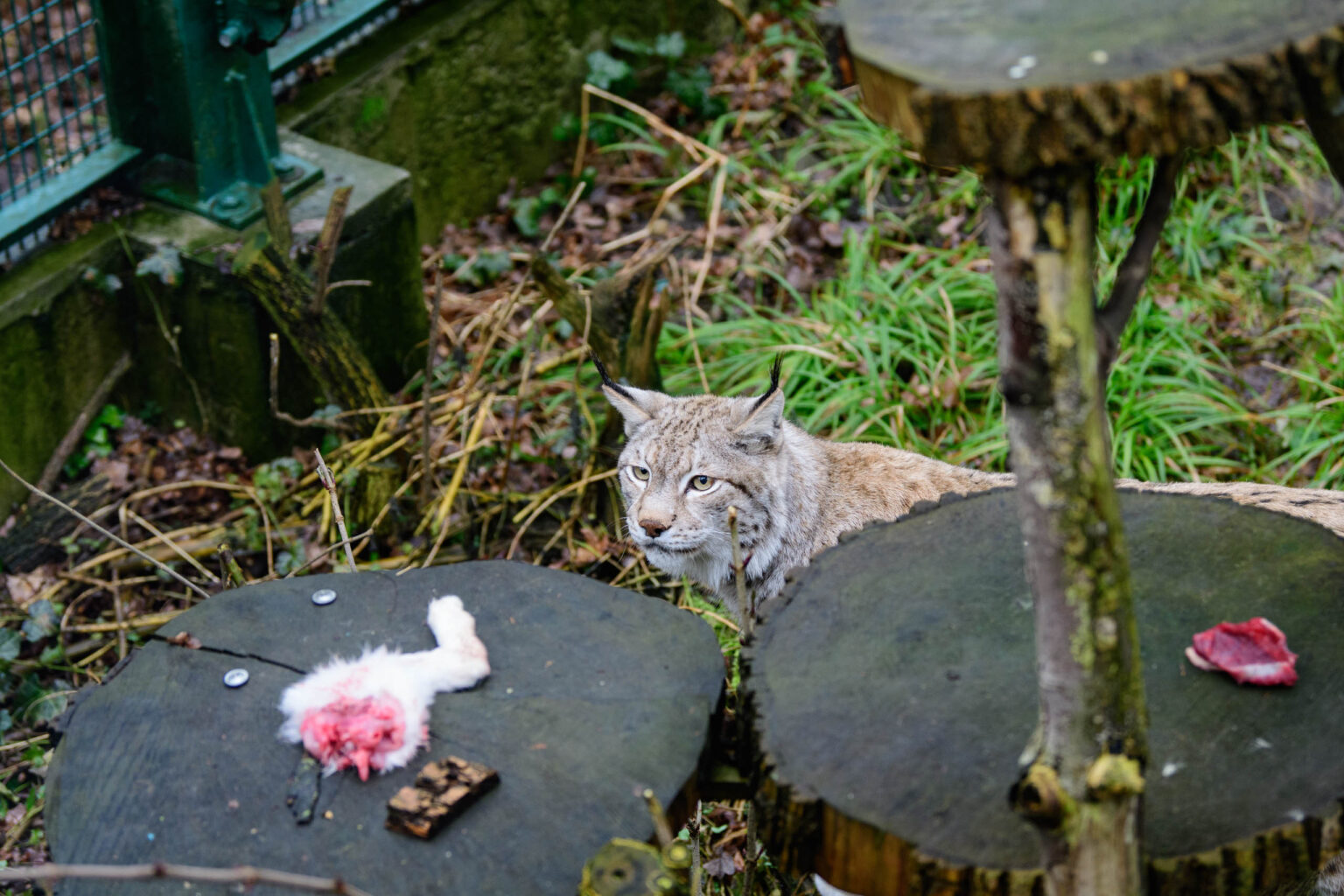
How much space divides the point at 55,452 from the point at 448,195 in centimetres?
252

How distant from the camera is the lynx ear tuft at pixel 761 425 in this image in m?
3.99

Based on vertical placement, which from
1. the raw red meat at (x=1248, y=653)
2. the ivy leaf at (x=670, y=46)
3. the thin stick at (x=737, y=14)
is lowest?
the raw red meat at (x=1248, y=653)

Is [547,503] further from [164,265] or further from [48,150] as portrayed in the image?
[48,150]

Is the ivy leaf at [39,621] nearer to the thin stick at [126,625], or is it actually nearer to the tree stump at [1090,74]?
the thin stick at [126,625]

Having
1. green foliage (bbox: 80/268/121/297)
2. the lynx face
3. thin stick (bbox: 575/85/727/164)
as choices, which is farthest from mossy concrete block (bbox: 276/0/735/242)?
the lynx face

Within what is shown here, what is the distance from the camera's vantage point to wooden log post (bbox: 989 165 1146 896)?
6.16 ft

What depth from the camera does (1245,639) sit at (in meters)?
2.65

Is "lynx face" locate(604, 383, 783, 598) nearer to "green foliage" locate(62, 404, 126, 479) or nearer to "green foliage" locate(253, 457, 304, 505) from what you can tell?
"green foliage" locate(253, 457, 304, 505)

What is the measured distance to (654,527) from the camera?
12.9 ft

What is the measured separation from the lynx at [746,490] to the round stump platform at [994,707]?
0.90 metres

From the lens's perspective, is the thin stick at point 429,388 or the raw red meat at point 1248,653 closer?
the raw red meat at point 1248,653

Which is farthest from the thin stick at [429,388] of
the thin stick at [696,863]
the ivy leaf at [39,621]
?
the thin stick at [696,863]

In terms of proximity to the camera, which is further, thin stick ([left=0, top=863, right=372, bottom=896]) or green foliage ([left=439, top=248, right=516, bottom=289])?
green foliage ([left=439, top=248, right=516, bottom=289])

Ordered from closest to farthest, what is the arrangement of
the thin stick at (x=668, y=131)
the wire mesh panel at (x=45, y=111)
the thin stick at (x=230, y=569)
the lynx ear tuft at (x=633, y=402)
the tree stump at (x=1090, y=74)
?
the tree stump at (x=1090, y=74) < the thin stick at (x=230, y=569) < the lynx ear tuft at (x=633, y=402) < the wire mesh panel at (x=45, y=111) < the thin stick at (x=668, y=131)
